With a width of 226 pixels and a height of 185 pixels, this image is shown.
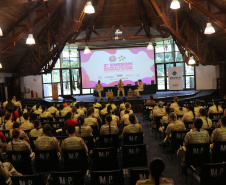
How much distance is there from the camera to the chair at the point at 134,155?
438cm

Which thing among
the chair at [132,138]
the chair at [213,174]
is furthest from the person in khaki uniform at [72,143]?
the chair at [213,174]

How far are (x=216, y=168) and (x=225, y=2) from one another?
8.61m

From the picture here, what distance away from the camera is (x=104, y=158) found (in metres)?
4.30

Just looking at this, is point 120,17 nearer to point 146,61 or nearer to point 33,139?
point 146,61

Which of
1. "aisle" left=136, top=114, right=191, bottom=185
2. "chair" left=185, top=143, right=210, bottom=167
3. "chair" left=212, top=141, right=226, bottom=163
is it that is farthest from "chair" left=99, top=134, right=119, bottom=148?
"chair" left=212, top=141, right=226, bottom=163

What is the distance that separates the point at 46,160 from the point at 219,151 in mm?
2974

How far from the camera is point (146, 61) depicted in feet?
67.6

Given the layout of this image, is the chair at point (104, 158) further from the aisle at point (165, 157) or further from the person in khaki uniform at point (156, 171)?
the person in khaki uniform at point (156, 171)

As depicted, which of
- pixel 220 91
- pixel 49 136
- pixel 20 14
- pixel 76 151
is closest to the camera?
pixel 76 151

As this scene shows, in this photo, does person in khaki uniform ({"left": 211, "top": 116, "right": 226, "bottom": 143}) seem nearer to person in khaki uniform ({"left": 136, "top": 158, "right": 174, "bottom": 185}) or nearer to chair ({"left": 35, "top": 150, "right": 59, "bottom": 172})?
person in khaki uniform ({"left": 136, "top": 158, "right": 174, "bottom": 185})

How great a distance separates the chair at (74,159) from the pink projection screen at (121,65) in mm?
16321

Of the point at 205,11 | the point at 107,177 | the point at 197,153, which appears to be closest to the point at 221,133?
the point at 197,153

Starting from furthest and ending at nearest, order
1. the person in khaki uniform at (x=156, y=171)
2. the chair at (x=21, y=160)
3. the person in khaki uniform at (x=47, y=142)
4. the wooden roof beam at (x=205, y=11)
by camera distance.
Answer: the wooden roof beam at (x=205, y=11) < the person in khaki uniform at (x=47, y=142) < the chair at (x=21, y=160) < the person in khaki uniform at (x=156, y=171)

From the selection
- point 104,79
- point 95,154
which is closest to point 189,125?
point 95,154
